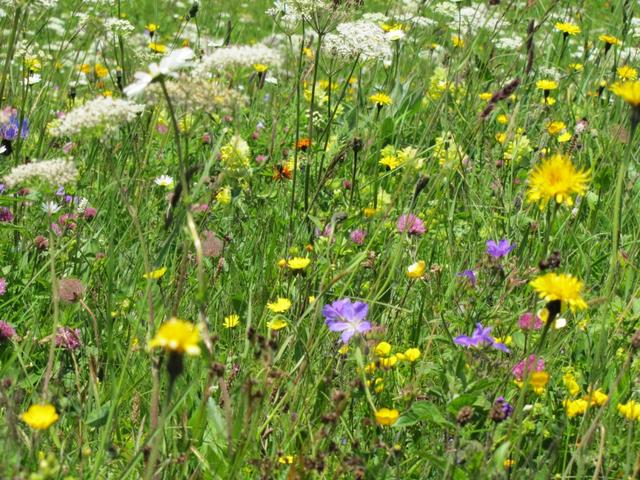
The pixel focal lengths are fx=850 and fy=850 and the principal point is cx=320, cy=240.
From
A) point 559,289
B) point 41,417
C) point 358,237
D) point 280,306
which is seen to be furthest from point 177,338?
point 358,237

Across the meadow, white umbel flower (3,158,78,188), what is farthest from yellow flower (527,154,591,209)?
white umbel flower (3,158,78,188)

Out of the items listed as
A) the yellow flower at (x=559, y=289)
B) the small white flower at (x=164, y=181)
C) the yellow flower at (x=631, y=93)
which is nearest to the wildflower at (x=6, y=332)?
the small white flower at (x=164, y=181)

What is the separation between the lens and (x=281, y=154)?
2875mm

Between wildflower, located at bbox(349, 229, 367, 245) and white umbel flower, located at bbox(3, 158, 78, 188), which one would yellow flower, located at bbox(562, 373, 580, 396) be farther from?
white umbel flower, located at bbox(3, 158, 78, 188)

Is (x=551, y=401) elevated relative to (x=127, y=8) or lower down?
elevated

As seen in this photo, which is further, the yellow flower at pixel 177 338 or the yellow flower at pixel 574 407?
the yellow flower at pixel 574 407

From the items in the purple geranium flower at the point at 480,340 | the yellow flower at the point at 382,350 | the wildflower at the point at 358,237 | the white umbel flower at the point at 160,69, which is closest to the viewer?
the white umbel flower at the point at 160,69

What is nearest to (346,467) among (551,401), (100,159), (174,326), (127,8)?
(174,326)

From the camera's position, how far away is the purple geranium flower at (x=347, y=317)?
1.40 m

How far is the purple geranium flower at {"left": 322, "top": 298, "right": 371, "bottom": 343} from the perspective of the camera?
1.40 meters

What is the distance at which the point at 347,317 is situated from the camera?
56.0 inches

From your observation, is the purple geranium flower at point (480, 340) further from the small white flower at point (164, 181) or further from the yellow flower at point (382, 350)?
the small white flower at point (164, 181)

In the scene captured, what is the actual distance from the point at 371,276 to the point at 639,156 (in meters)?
1.27

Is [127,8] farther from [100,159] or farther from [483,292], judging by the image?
[483,292]
